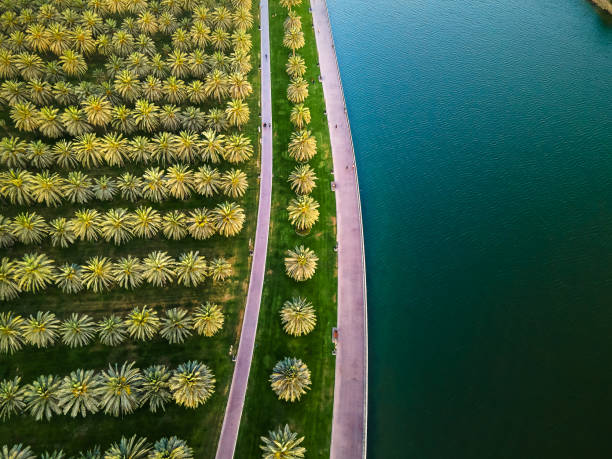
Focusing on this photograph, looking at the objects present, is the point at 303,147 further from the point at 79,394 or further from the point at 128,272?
the point at 79,394

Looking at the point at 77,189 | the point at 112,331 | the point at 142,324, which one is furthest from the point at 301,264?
the point at 77,189

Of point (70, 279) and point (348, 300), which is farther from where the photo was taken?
point (348, 300)

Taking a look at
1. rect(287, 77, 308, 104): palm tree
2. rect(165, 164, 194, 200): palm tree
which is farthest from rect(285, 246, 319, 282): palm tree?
rect(287, 77, 308, 104): palm tree

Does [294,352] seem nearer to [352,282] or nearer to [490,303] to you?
[352,282]

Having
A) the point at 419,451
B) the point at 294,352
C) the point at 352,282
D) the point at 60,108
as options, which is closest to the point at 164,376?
the point at 294,352

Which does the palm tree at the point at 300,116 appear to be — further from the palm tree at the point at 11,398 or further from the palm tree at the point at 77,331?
the palm tree at the point at 11,398

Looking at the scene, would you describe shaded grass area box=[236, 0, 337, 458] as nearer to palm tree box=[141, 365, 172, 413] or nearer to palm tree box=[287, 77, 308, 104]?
palm tree box=[287, 77, 308, 104]
